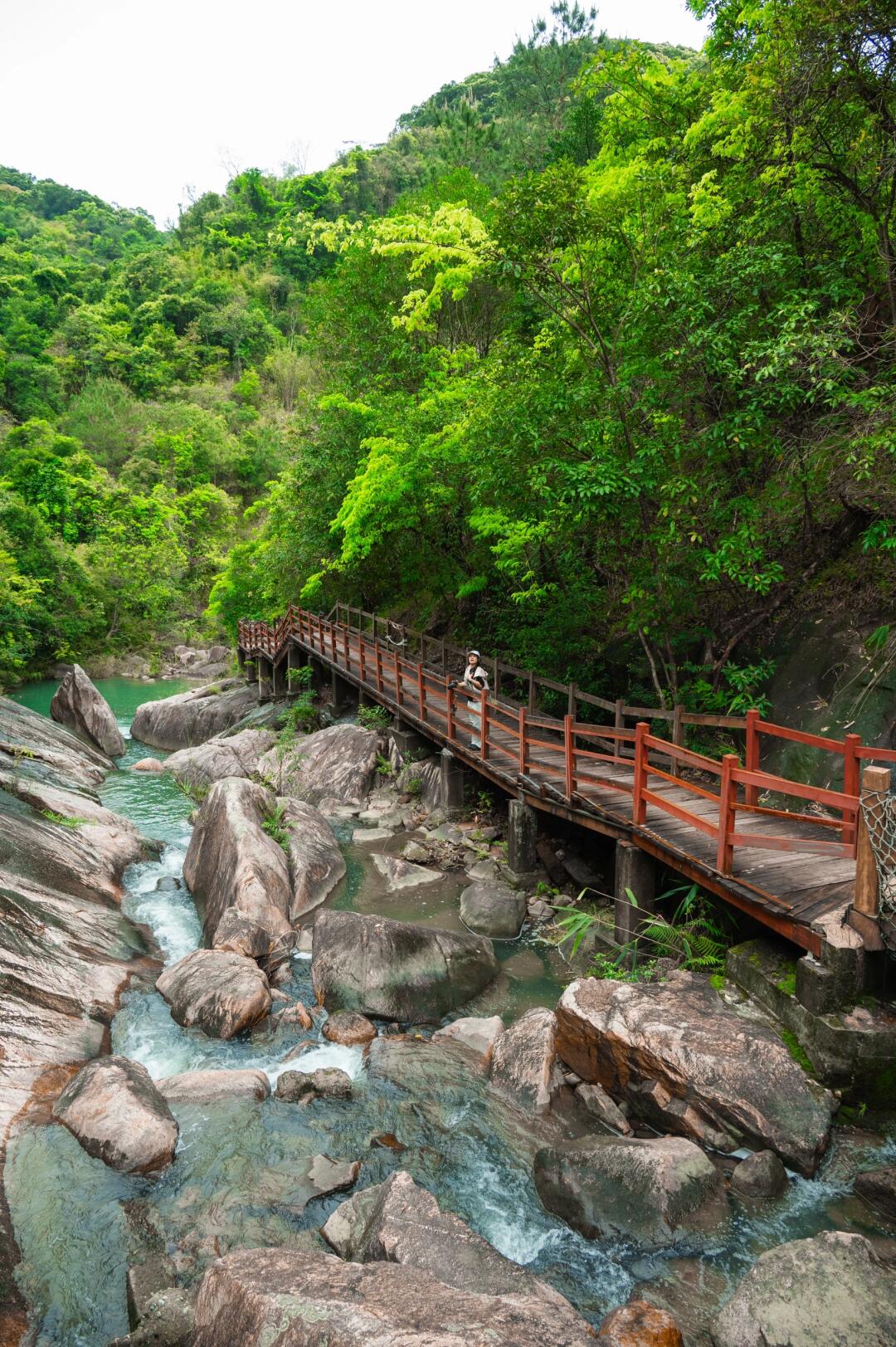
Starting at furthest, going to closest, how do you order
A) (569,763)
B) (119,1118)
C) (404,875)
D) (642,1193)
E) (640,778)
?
(404,875), (569,763), (640,778), (119,1118), (642,1193)

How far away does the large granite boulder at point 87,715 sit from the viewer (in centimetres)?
2066

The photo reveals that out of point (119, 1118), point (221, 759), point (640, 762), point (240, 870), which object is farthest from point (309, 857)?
point (221, 759)

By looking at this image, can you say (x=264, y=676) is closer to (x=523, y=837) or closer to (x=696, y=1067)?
(x=523, y=837)

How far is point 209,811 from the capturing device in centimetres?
1158

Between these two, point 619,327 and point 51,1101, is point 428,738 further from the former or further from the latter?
point 51,1101

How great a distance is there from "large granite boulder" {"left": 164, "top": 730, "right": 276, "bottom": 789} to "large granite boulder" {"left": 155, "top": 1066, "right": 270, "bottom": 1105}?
9967 millimetres

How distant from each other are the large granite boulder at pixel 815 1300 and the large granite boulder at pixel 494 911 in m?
5.15

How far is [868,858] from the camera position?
510 cm

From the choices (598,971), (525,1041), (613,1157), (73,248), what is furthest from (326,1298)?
(73,248)

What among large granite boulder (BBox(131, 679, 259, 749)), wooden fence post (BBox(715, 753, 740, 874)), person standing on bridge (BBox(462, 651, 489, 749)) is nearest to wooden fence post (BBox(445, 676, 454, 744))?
person standing on bridge (BBox(462, 651, 489, 749))

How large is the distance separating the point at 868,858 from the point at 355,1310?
4.18 metres

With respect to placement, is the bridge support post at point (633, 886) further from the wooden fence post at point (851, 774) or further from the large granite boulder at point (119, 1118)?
the large granite boulder at point (119, 1118)

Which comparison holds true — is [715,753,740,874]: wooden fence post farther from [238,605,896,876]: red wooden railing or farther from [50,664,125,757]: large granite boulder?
[50,664,125,757]: large granite boulder

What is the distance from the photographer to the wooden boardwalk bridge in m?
5.81
